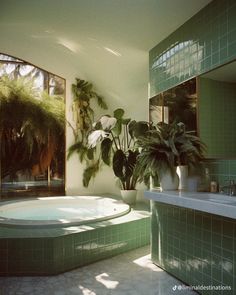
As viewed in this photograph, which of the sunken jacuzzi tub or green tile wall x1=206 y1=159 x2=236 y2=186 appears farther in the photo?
the sunken jacuzzi tub

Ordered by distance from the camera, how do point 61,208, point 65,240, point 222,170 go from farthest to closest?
1. point 61,208
2. point 65,240
3. point 222,170

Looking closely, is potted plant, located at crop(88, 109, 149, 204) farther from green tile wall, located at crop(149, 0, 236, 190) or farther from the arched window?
green tile wall, located at crop(149, 0, 236, 190)

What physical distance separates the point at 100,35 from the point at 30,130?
2277mm

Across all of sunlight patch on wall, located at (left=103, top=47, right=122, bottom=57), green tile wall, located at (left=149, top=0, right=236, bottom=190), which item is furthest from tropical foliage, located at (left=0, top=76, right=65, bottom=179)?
green tile wall, located at (left=149, top=0, right=236, bottom=190)

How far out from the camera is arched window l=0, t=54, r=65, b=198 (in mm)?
4777

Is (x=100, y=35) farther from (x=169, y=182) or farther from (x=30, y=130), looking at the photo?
(x=30, y=130)

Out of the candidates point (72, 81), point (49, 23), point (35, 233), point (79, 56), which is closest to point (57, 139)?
point (72, 81)

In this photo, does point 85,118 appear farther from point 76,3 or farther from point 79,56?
point 76,3

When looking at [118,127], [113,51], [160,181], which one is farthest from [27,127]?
[160,181]

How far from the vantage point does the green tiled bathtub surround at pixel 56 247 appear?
8.01 feet

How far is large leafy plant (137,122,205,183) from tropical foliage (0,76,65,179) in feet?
9.91

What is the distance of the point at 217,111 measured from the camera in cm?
232

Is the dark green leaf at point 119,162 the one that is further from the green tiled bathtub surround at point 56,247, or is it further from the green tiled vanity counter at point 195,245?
the green tiled vanity counter at point 195,245

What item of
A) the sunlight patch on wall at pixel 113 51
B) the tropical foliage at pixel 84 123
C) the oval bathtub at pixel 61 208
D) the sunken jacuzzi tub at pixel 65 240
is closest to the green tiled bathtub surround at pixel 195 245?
the sunken jacuzzi tub at pixel 65 240
